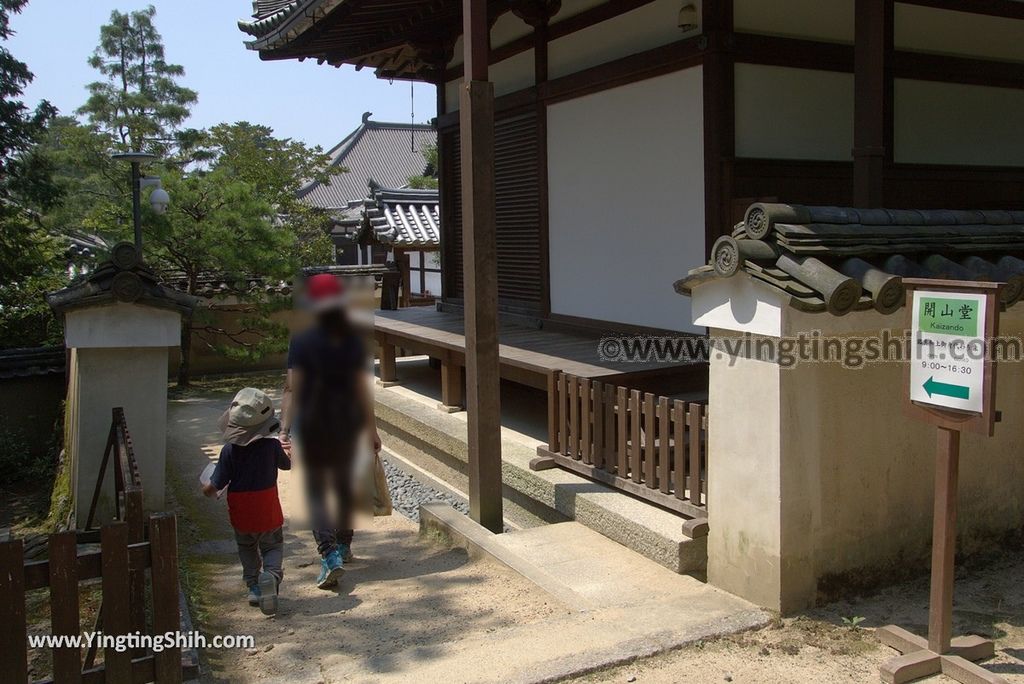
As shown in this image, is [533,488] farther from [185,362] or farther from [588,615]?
[185,362]

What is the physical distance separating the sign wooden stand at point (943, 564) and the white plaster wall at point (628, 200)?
130 inches

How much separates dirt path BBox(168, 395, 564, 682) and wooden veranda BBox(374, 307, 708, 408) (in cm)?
167

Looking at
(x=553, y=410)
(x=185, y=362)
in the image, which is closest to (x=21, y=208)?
(x=185, y=362)

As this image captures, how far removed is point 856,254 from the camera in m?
4.12

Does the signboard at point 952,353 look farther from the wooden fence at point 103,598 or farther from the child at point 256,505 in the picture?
the wooden fence at point 103,598

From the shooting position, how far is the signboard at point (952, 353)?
3.38 m

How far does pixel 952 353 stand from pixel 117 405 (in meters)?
5.38

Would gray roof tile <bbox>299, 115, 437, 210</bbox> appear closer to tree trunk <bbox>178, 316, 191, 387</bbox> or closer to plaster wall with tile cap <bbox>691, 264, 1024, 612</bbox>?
tree trunk <bbox>178, 316, 191, 387</bbox>

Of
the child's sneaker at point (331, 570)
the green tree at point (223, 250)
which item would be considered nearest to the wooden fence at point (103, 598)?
the child's sneaker at point (331, 570)

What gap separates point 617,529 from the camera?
5445 mm

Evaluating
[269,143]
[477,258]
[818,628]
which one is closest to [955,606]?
[818,628]

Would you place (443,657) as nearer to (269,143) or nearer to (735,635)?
(735,635)

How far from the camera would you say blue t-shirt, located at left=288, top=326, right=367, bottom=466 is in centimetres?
174

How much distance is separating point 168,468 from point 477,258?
20.2 ft
